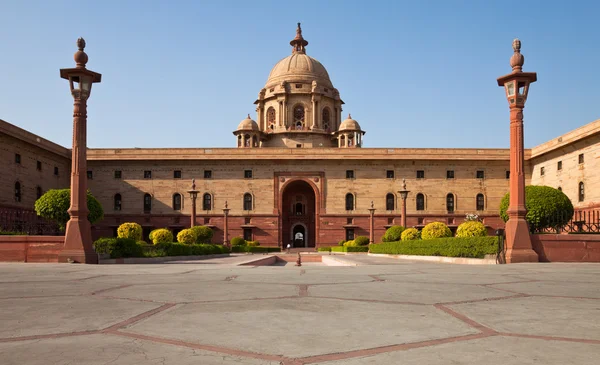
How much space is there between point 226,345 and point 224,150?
39.5 m

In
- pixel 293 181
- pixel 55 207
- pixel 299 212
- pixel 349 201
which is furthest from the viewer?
pixel 299 212

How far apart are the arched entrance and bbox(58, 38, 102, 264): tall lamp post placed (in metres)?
31.8

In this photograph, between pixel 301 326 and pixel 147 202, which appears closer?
pixel 301 326

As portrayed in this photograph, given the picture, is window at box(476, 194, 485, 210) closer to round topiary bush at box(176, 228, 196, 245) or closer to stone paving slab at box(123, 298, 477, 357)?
round topiary bush at box(176, 228, 196, 245)

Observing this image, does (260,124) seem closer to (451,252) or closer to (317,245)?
(317,245)

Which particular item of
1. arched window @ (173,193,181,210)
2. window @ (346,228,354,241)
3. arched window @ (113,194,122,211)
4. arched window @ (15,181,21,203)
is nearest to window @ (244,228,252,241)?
arched window @ (173,193,181,210)

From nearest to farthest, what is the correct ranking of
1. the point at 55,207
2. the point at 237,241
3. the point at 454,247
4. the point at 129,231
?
the point at 454,247, the point at 55,207, the point at 129,231, the point at 237,241

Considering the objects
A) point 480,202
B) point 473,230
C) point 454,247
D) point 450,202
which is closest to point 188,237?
point 473,230

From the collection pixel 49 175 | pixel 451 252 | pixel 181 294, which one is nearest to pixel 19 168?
pixel 49 175

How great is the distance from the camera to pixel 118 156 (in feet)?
136

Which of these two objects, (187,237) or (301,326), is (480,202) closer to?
(187,237)

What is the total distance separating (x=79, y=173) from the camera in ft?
45.0

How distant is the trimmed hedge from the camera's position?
41.9 ft

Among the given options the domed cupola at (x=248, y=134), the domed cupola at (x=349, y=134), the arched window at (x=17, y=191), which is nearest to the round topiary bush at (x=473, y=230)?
the arched window at (x=17, y=191)
